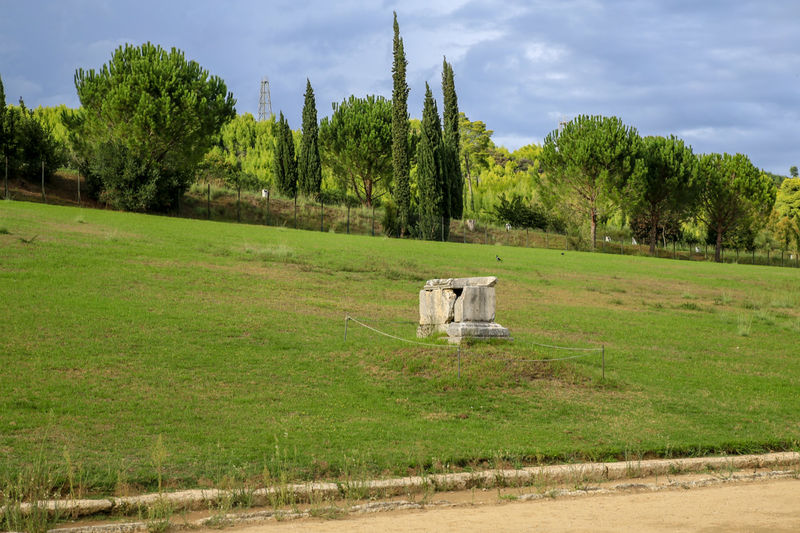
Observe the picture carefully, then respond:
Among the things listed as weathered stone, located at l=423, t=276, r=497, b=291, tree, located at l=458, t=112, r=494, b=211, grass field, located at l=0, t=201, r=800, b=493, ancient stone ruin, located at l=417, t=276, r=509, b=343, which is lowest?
grass field, located at l=0, t=201, r=800, b=493

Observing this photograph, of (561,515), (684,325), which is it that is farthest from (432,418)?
(684,325)

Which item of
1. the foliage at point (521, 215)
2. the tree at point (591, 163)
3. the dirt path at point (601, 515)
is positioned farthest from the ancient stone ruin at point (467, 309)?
the foliage at point (521, 215)

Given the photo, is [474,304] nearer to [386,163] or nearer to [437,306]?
[437,306]

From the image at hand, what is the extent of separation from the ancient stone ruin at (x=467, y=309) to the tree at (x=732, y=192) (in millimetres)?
59040

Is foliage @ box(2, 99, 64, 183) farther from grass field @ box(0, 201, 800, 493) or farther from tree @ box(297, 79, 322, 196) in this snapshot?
tree @ box(297, 79, 322, 196)

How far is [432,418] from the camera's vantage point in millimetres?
13000

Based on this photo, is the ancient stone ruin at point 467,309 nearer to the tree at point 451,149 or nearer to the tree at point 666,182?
the tree at point 451,149

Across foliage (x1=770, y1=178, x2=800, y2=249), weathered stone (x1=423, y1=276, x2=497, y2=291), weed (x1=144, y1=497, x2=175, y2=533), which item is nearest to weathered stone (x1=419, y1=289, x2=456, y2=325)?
weathered stone (x1=423, y1=276, x2=497, y2=291)

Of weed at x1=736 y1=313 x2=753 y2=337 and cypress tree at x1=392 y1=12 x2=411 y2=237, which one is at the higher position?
cypress tree at x1=392 y1=12 x2=411 y2=237

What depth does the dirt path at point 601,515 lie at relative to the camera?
321 inches

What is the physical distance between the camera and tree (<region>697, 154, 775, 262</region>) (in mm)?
70188

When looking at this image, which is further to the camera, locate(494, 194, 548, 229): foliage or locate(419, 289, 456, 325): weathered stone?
locate(494, 194, 548, 229): foliage

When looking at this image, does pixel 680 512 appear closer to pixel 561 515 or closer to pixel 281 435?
pixel 561 515

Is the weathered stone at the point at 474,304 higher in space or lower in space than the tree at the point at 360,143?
lower
